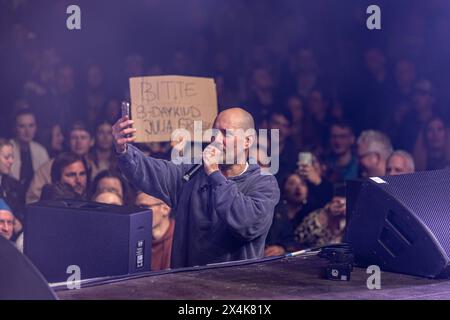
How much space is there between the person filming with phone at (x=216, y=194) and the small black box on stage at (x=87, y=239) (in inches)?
18.9

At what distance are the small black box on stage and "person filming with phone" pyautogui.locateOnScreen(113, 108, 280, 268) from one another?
18.9 inches

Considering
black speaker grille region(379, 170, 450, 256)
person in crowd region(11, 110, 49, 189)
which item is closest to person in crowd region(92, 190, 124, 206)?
person in crowd region(11, 110, 49, 189)

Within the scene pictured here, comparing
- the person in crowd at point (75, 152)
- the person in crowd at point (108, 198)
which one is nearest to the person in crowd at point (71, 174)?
the person in crowd at point (75, 152)

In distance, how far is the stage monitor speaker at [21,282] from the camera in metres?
1.84

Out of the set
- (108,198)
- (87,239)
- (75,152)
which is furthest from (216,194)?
(75,152)

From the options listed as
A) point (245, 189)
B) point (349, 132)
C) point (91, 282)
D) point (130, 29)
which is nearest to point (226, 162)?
point (245, 189)

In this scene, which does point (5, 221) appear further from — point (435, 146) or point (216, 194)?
point (435, 146)

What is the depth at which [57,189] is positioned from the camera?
457cm

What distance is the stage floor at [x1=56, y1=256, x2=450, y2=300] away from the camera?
2.17 m

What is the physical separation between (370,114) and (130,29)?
2385 mm

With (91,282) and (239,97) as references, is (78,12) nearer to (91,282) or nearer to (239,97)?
(239,97)

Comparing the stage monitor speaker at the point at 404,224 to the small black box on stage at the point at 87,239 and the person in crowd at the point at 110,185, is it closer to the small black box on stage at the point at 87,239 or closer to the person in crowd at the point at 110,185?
the small black box on stage at the point at 87,239

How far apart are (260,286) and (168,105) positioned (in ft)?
6.14

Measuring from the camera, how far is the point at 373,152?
16.4 feet
